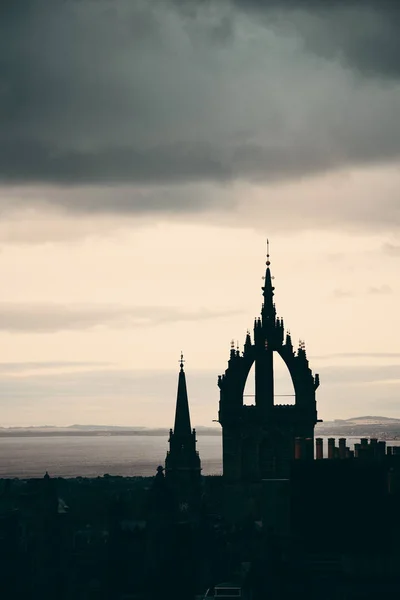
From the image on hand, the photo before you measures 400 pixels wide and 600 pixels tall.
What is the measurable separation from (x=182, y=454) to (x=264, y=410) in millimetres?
7669

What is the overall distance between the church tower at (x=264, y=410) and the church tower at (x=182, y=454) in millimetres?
2916

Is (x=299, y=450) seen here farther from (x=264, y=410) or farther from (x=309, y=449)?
(x=264, y=410)

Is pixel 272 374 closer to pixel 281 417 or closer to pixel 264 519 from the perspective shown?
pixel 281 417

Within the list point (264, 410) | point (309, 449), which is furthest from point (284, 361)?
point (309, 449)

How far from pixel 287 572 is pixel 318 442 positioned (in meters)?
27.7

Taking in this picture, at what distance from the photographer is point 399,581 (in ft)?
356

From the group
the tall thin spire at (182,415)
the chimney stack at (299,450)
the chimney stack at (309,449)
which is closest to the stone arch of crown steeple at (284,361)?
the tall thin spire at (182,415)

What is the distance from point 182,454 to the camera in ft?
535

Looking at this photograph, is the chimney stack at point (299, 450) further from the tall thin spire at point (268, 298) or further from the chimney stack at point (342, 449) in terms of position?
the tall thin spire at point (268, 298)

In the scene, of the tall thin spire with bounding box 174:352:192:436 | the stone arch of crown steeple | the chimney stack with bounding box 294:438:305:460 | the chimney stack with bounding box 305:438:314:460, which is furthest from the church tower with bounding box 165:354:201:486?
the chimney stack with bounding box 294:438:305:460

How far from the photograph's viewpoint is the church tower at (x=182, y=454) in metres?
160

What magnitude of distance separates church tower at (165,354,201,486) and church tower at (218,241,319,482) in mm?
2916

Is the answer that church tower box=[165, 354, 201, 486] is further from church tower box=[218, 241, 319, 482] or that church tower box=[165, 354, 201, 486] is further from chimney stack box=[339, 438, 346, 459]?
chimney stack box=[339, 438, 346, 459]

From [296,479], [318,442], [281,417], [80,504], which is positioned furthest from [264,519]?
[80,504]
